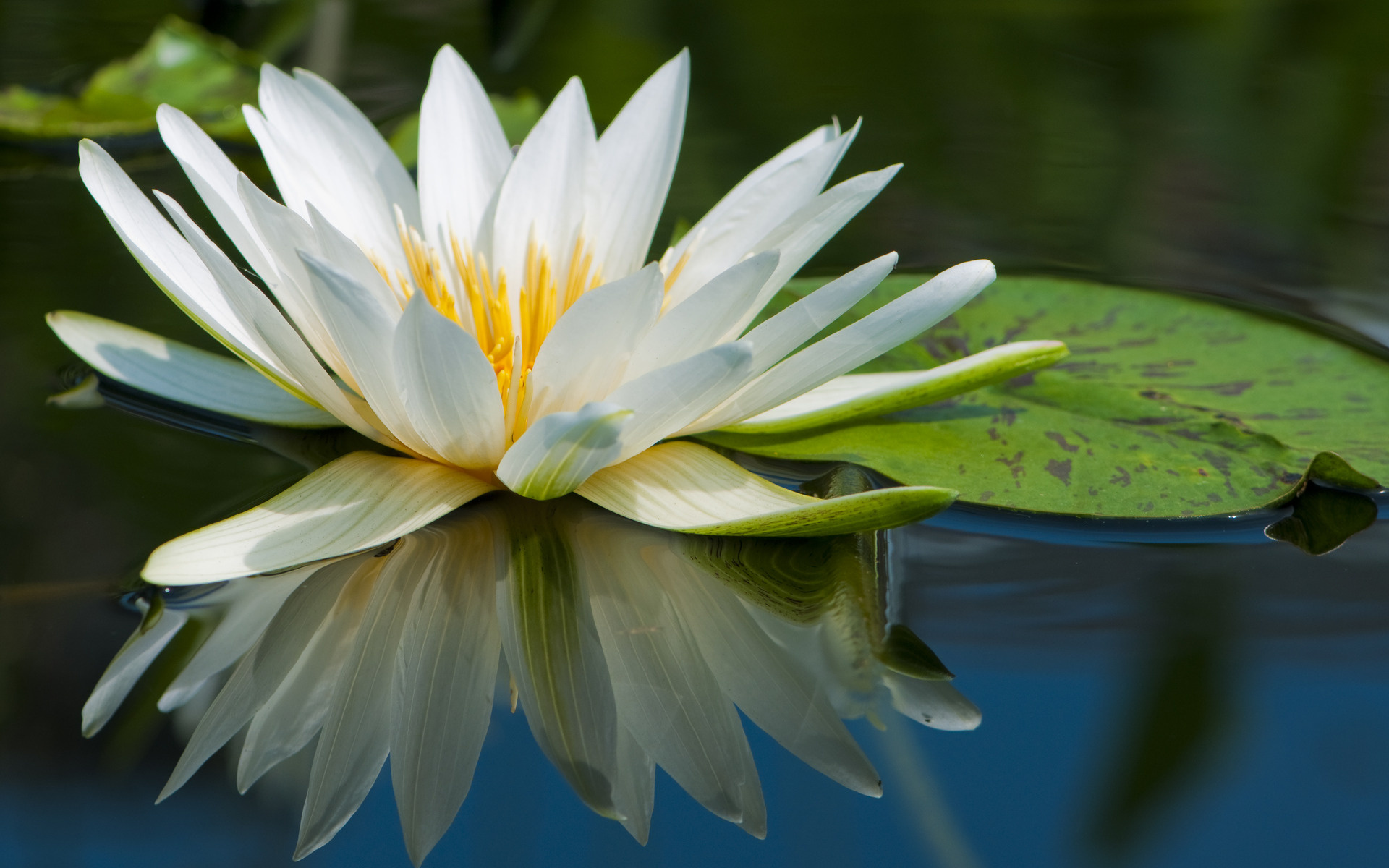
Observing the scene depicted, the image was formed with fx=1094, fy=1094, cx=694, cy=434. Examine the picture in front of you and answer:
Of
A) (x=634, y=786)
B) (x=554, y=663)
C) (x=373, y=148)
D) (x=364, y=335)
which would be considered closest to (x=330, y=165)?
(x=373, y=148)

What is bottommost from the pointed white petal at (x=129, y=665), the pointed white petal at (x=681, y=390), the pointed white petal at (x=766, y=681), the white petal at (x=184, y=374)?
the pointed white petal at (x=129, y=665)

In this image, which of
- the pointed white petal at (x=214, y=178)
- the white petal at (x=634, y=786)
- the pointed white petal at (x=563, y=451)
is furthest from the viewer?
the pointed white petal at (x=214, y=178)

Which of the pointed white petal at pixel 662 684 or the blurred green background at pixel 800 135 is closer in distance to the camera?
the pointed white petal at pixel 662 684

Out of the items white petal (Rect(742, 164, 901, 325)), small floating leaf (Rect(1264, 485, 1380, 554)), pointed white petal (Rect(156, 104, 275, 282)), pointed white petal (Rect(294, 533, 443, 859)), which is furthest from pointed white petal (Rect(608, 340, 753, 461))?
small floating leaf (Rect(1264, 485, 1380, 554))

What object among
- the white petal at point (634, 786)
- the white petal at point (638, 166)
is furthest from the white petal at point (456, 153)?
the white petal at point (634, 786)

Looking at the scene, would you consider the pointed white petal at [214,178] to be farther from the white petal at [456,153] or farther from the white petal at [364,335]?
the white petal at [456,153]

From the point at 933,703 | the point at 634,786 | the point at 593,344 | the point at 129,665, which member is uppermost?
the point at 593,344

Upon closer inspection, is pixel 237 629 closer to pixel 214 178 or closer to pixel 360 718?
pixel 360 718

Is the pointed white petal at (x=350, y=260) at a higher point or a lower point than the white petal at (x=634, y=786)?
higher
